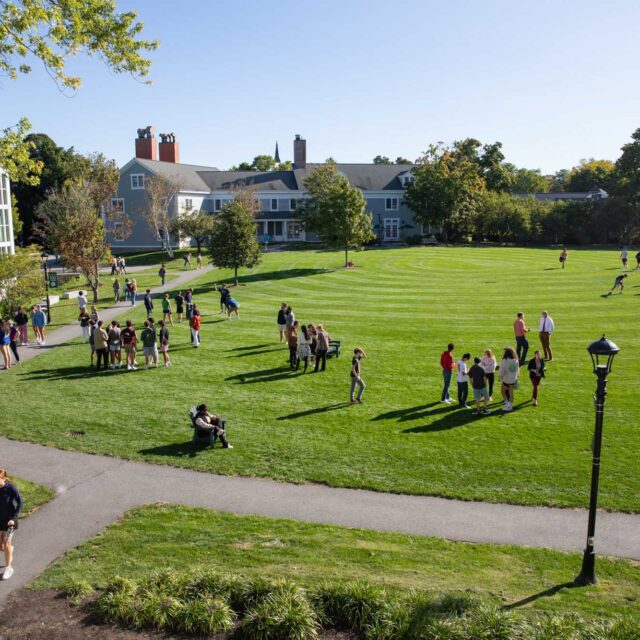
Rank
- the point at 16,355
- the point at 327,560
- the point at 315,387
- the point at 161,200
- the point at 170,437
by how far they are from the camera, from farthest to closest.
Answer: the point at 161,200
the point at 16,355
the point at 315,387
the point at 170,437
the point at 327,560

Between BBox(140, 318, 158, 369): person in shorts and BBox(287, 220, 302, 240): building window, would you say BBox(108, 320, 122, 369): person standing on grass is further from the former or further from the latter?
BBox(287, 220, 302, 240): building window

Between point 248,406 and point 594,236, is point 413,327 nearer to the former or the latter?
point 248,406

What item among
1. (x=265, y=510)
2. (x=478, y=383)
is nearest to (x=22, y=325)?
(x=265, y=510)

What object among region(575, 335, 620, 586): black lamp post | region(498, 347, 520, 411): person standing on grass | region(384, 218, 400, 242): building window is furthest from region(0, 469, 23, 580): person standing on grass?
region(384, 218, 400, 242): building window

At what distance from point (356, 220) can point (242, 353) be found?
28.3 meters

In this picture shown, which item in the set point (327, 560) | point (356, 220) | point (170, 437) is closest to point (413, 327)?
point (170, 437)

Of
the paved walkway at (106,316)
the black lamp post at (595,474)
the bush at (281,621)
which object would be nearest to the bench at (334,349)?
the paved walkway at (106,316)

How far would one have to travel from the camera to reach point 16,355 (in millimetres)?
24219

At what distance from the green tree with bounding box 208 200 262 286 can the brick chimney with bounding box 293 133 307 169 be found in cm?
4036

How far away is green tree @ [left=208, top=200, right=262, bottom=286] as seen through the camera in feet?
136

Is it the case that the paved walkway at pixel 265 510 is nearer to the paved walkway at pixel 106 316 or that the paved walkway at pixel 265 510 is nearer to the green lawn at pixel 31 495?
the green lawn at pixel 31 495

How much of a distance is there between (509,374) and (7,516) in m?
12.4

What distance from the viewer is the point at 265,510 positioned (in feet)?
40.7

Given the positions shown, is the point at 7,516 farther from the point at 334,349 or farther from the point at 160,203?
the point at 160,203
